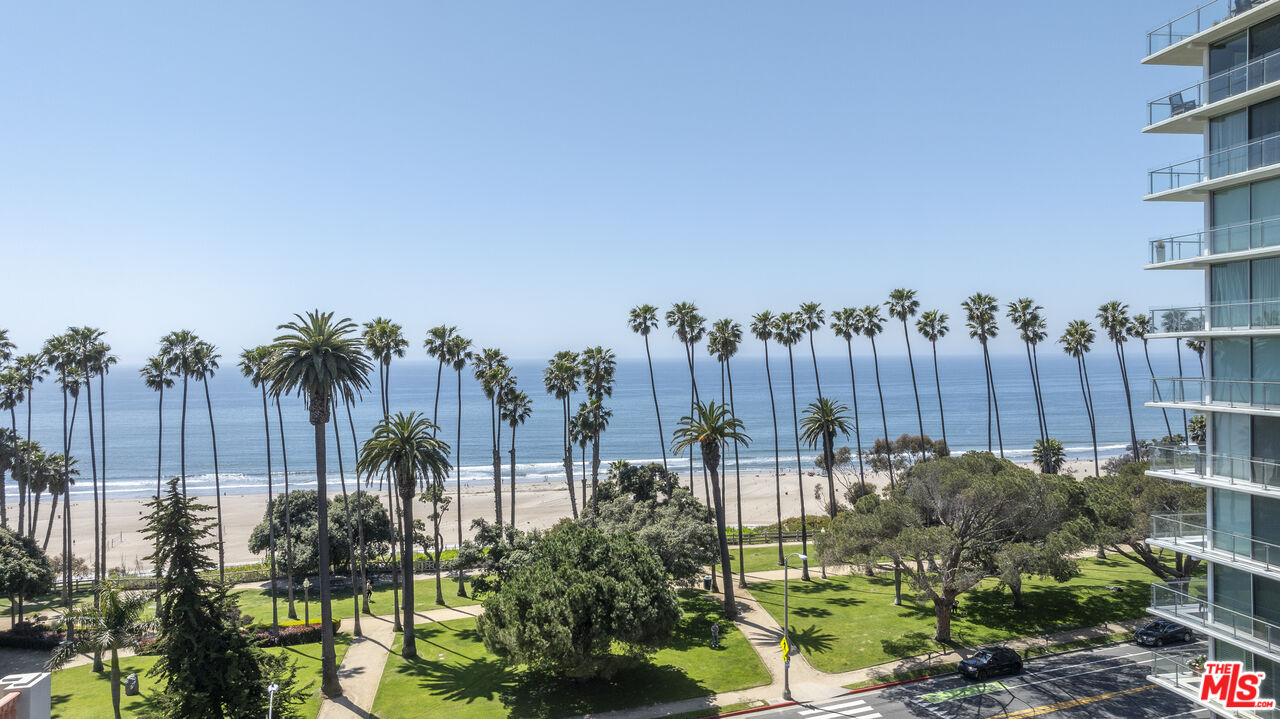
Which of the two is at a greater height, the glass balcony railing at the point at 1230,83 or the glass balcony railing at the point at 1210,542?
the glass balcony railing at the point at 1230,83

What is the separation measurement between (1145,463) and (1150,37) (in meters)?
35.4

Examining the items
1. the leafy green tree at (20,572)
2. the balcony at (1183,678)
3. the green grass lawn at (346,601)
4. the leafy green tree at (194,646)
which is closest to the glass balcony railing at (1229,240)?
the balcony at (1183,678)

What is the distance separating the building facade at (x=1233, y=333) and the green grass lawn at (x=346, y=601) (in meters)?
46.6

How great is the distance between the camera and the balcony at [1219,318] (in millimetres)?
18922

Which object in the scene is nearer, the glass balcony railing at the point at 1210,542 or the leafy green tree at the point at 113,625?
the glass balcony railing at the point at 1210,542

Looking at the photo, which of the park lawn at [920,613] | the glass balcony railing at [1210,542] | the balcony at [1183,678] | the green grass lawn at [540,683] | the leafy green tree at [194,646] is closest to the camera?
the glass balcony railing at [1210,542]

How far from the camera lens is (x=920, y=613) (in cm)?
4353

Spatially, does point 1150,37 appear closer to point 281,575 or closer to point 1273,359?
point 1273,359

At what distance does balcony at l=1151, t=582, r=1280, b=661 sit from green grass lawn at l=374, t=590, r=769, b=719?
18835 millimetres

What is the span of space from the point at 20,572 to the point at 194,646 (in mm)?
31527

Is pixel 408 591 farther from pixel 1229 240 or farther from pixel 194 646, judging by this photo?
pixel 1229 240

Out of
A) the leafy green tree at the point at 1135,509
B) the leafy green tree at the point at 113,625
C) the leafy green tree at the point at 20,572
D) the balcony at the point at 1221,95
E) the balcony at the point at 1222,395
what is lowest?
the leafy green tree at the point at 20,572

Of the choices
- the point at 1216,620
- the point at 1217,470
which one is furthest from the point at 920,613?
the point at 1217,470

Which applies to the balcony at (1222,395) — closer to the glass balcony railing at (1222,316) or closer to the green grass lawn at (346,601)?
the glass balcony railing at (1222,316)
